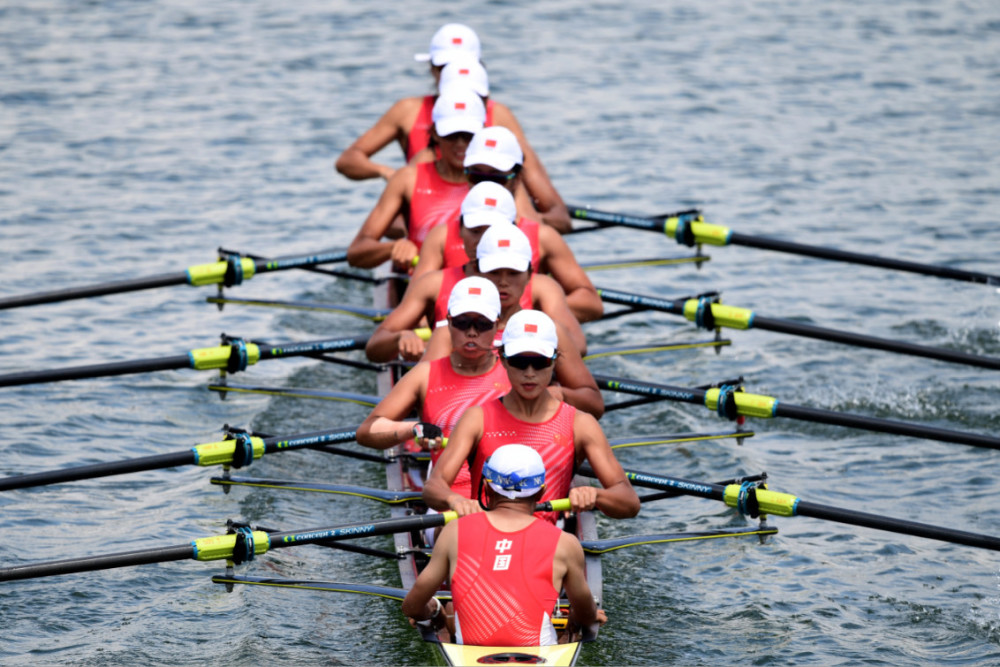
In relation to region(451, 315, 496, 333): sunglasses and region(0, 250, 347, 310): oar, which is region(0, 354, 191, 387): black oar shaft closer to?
region(0, 250, 347, 310): oar

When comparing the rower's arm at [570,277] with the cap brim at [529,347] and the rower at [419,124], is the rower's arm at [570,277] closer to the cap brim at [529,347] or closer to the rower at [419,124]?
the rower at [419,124]

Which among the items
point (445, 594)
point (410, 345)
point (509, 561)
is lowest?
point (445, 594)

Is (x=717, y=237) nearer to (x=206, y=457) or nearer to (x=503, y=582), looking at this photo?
(x=206, y=457)

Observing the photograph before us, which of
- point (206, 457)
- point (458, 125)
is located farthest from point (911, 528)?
point (458, 125)

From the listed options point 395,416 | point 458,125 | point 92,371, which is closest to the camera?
point 395,416

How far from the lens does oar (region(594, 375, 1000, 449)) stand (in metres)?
9.21

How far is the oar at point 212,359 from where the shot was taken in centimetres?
989

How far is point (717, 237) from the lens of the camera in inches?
499

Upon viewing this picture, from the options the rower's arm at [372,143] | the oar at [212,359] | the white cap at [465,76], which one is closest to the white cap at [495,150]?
the oar at [212,359]

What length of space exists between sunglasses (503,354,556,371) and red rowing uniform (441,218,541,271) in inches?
98.6

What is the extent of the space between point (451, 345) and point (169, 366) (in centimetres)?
237

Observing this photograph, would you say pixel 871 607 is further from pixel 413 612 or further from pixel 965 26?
pixel 965 26

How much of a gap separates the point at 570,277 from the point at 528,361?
279 cm

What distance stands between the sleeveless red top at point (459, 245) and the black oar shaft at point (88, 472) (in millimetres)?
2348
